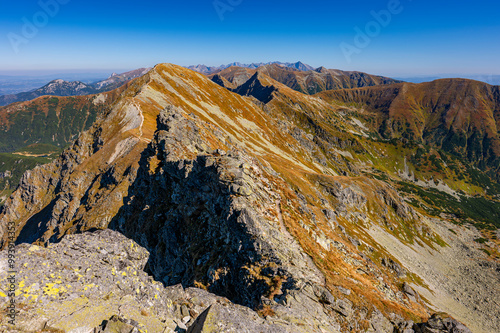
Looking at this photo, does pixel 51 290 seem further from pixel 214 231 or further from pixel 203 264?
pixel 214 231

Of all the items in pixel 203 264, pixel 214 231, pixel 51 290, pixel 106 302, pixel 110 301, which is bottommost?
pixel 203 264

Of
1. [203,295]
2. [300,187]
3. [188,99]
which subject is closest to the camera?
[203,295]

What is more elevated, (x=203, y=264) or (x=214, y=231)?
(x=214, y=231)

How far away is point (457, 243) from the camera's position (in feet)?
450

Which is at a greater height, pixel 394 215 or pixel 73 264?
pixel 73 264

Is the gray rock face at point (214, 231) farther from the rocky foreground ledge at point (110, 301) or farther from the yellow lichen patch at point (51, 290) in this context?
the yellow lichen patch at point (51, 290)

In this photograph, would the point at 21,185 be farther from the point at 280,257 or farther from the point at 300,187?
the point at 280,257

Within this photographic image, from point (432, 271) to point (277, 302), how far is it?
112683 millimetres

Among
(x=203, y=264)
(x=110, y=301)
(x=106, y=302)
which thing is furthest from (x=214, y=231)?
(x=106, y=302)

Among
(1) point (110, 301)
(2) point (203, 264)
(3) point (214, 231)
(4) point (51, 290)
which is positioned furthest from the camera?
(3) point (214, 231)

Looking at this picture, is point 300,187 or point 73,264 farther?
point 300,187

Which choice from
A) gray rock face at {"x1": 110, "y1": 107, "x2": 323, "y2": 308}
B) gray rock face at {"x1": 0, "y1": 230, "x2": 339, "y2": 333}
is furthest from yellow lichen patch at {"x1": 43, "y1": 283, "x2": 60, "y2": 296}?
gray rock face at {"x1": 110, "y1": 107, "x2": 323, "y2": 308}

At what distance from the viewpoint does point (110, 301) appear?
1487 cm

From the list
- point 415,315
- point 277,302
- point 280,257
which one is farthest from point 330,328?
point 415,315
